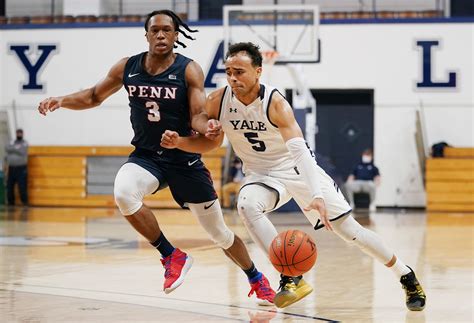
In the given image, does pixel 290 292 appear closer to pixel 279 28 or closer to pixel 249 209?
pixel 249 209

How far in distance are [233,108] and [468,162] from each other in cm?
1603

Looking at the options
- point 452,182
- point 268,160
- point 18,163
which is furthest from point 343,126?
point 268,160

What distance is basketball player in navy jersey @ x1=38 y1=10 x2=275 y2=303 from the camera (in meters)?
7.11

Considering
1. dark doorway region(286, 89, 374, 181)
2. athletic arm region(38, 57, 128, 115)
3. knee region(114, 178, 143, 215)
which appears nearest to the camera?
knee region(114, 178, 143, 215)

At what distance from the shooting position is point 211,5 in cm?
2509

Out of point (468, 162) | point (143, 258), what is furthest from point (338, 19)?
point (143, 258)

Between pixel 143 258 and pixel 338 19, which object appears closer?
pixel 143 258

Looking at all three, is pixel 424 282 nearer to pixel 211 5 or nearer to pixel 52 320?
pixel 52 320

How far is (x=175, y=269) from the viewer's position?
281 inches

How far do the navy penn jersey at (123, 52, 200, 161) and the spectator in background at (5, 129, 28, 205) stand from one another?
1688 centimetres

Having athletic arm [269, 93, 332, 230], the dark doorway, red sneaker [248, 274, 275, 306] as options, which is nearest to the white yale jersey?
athletic arm [269, 93, 332, 230]

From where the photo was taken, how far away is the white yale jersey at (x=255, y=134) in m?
6.96

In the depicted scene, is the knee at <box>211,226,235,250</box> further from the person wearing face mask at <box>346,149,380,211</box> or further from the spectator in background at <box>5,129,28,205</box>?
the spectator in background at <box>5,129,28,205</box>

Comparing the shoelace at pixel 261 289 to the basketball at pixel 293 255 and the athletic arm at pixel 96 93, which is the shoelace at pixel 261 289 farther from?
the athletic arm at pixel 96 93
